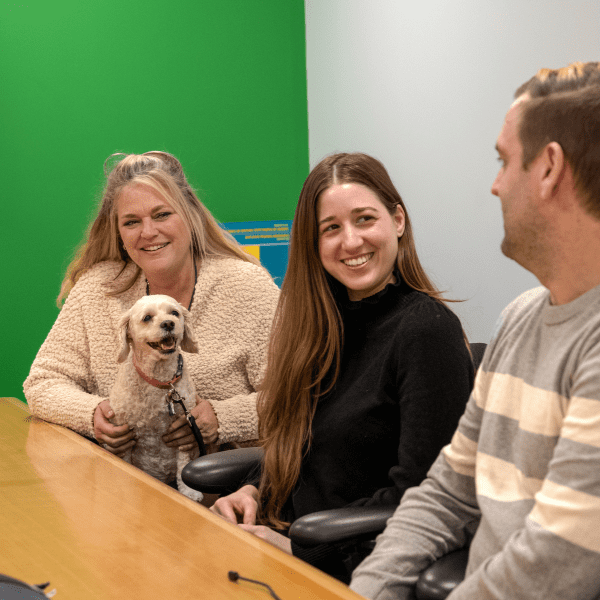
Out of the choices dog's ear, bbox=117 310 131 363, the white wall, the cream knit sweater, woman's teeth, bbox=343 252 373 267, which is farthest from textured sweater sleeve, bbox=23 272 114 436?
the white wall

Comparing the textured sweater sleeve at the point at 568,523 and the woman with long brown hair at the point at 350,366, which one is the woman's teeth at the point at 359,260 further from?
the textured sweater sleeve at the point at 568,523

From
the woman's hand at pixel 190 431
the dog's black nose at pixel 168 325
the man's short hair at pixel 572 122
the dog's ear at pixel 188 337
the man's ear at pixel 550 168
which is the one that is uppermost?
the man's short hair at pixel 572 122

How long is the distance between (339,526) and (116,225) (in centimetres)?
148

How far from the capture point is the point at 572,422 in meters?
0.69

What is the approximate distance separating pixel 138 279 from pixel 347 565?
1.34 meters

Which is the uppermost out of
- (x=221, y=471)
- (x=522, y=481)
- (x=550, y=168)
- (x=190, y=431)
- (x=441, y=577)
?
(x=550, y=168)

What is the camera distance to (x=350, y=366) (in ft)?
4.44

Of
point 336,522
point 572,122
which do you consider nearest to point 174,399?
point 336,522

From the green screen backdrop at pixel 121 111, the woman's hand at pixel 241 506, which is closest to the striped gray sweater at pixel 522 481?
the woman's hand at pixel 241 506

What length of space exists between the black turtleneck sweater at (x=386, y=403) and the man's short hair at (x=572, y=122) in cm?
49

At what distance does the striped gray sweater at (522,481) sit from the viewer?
2.20 ft

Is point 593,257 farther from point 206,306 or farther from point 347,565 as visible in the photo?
point 206,306

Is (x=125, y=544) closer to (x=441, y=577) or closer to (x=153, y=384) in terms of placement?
(x=441, y=577)

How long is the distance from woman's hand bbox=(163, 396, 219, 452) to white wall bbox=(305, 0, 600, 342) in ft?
3.62
